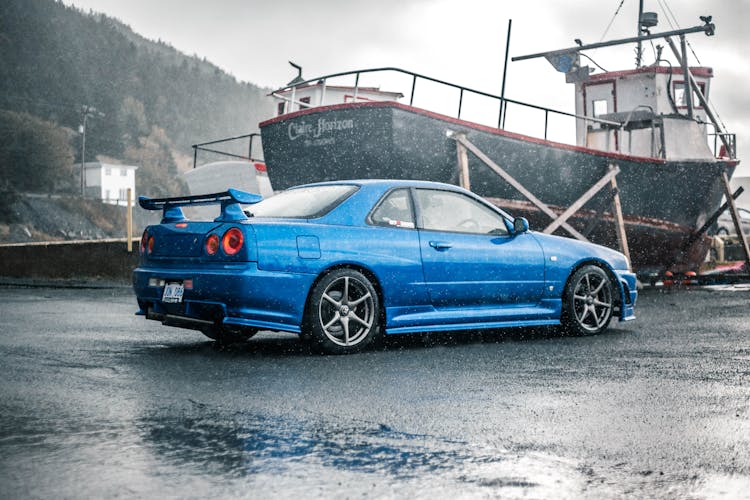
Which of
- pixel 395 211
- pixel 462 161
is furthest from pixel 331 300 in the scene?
pixel 462 161

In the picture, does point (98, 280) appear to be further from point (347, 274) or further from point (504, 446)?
point (504, 446)

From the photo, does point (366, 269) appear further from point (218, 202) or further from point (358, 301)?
point (218, 202)

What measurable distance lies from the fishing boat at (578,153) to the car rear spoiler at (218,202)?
7394 millimetres

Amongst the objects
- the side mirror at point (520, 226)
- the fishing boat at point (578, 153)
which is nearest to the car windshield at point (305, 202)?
the side mirror at point (520, 226)

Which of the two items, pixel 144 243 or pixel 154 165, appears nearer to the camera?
pixel 144 243

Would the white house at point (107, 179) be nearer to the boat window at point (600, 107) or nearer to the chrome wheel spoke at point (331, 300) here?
the boat window at point (600, 107)

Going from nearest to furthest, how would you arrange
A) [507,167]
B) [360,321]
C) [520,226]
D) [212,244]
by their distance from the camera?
[212,244]
[360,321]
[520,226]
[507,167]

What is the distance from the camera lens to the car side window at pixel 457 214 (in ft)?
25.7

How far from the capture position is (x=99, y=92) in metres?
125

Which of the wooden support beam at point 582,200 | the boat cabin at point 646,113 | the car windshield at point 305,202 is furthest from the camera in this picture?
the boat cabin at point 646,113

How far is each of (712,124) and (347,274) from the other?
1529cm

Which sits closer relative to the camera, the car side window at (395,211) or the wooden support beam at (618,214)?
the car side window at (395,211)

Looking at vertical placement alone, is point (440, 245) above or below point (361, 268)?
above

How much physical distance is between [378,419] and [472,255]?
3436 mm
